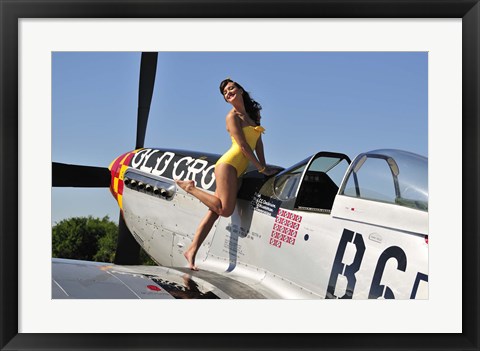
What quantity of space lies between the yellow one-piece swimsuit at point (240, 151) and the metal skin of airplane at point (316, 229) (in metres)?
0.09

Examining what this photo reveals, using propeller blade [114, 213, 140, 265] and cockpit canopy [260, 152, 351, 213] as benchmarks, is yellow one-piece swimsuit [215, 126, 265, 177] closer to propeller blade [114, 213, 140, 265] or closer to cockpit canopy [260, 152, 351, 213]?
cockpit canopy [260, 152, 351, 213]

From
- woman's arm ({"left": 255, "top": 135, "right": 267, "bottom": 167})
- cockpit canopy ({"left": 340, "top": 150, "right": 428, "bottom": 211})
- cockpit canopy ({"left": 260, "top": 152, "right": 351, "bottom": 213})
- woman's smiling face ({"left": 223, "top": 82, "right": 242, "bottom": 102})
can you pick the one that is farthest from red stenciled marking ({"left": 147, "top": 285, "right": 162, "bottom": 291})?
woman's smiling face ({"left": 223, "top": 82, "right": 242, "bottom": 102})

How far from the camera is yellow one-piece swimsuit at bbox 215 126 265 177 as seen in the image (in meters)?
3.73

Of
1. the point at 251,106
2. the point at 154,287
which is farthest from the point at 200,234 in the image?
the point at 251,106

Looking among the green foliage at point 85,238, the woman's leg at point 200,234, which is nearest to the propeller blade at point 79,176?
the green foliage at point 85,238

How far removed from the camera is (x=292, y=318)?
294 cm

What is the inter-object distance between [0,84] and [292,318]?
200cm

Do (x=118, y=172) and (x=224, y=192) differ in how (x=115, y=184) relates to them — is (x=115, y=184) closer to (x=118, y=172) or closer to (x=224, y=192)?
(x=118, y=172)

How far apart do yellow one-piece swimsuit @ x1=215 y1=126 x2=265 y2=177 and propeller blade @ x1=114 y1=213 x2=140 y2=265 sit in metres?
2.11

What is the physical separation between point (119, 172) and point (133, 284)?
2.22 m

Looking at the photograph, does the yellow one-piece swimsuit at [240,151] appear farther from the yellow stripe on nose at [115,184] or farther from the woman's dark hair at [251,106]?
the yellow stripe on nose at [115,184]

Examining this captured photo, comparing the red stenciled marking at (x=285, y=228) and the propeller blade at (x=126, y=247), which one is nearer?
the red stenciled marking at (x=285, y=228)

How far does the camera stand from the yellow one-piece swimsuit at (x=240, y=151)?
3732 mm

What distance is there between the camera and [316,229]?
3.08m
